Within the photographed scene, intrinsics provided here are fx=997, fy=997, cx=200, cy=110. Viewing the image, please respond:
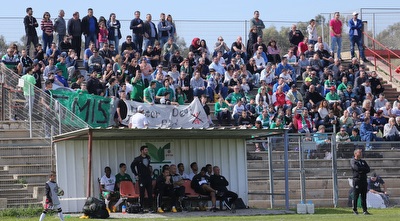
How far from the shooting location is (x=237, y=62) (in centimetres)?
3622

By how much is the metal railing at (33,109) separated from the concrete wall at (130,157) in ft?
2.87

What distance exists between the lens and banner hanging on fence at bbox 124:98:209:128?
30953 mm

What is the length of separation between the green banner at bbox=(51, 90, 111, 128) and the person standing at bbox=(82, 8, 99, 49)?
5.98 m

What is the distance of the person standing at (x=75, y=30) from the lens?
35344 millimetres

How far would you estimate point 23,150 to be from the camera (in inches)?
1104

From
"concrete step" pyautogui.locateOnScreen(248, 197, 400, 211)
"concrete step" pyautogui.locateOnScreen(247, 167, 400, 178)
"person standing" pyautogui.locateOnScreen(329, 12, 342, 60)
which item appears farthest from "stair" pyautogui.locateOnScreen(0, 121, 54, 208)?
"person standing" pyautogui.locateOnScreen(329, 12, 342, 60)

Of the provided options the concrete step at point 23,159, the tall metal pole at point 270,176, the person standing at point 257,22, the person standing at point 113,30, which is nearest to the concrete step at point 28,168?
the concrete step at point 23,159

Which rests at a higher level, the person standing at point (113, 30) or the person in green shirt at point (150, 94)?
the person standing at point (113, 30)

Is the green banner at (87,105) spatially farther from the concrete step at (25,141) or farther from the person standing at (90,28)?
the person standing at (90,28)

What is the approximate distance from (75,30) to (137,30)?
2.61 metres

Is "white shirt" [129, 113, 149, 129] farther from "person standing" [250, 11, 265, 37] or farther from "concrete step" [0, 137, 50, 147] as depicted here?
"person standing" [250, 11, 265, 37]

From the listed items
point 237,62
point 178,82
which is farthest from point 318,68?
point 178,82

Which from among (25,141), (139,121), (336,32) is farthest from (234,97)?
(336,32)

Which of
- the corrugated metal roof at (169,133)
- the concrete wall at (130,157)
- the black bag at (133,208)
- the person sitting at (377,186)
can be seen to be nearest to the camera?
the corrugated metal roof at (169,133)
